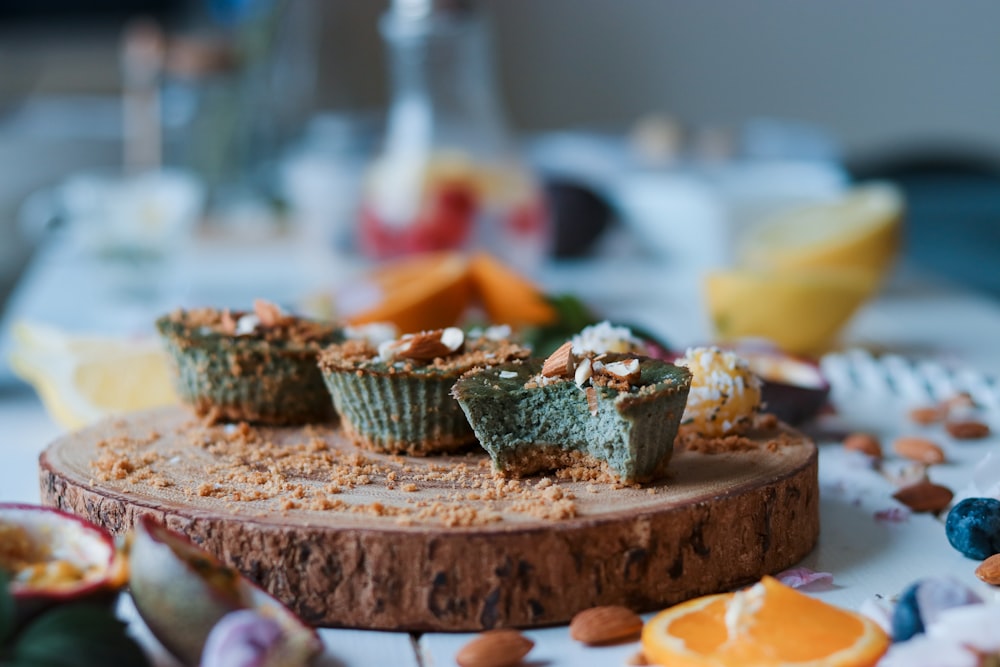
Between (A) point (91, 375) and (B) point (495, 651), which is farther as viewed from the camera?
(A) point (91, 375)

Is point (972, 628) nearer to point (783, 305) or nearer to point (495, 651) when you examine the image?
point (495, 651)

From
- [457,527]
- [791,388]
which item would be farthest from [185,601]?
[791,388]

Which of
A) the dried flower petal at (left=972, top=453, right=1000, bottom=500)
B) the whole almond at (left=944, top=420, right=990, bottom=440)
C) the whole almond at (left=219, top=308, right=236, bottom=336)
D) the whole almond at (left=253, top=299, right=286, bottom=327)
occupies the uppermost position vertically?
the whole almond at (left=253, top=299, right=286, bottom=327)

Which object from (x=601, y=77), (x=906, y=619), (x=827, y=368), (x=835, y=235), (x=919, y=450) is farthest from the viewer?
(x=601, y=77)

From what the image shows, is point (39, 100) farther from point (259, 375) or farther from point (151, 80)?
point (259, 375)

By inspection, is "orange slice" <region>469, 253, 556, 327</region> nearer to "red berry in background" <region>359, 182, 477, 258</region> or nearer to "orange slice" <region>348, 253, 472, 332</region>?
"orange slice" <region>348, 253, 472, 332</region>

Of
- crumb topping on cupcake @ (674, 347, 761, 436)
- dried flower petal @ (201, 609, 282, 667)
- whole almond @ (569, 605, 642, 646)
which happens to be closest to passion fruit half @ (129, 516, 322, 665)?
dried flower petal @ (201, 609, 282, 667)
